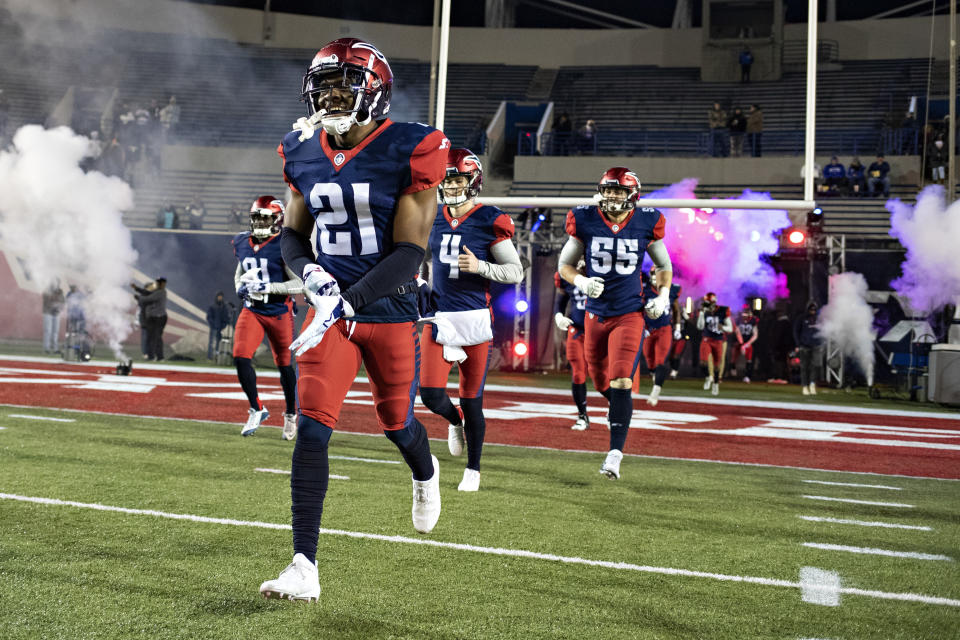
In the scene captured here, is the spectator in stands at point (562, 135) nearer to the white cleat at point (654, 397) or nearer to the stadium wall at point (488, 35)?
the stadium wall at point (488, 35)

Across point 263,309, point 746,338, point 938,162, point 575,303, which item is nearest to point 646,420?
point 575,303

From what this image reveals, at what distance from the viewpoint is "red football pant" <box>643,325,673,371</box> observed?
12.1m

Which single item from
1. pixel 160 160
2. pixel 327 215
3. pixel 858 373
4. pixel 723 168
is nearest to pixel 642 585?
pixel 327 215

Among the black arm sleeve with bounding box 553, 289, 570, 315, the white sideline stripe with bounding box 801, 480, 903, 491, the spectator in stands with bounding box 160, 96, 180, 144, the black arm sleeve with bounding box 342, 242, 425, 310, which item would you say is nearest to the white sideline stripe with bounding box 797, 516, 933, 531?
the white sideline stripe with bounding box 801, 480, 903, 491

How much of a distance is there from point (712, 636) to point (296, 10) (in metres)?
30.8

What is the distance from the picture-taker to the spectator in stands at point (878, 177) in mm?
21250

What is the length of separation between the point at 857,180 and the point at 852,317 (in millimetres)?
3824

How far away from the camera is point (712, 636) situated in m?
2.89

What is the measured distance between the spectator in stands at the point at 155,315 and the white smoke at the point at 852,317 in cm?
1249

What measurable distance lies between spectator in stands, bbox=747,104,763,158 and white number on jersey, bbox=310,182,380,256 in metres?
20.4

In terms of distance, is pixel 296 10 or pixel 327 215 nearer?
pixel 327 215

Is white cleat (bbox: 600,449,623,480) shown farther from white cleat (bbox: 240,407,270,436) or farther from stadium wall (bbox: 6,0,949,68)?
stadium wall (bbox: 6,0,949,68)

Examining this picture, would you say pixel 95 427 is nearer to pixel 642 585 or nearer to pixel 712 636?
pixel 642 585

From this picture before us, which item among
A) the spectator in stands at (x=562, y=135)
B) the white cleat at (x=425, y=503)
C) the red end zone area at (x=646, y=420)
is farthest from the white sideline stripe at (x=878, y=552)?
the spectator in stands at (x=562, y=135)
